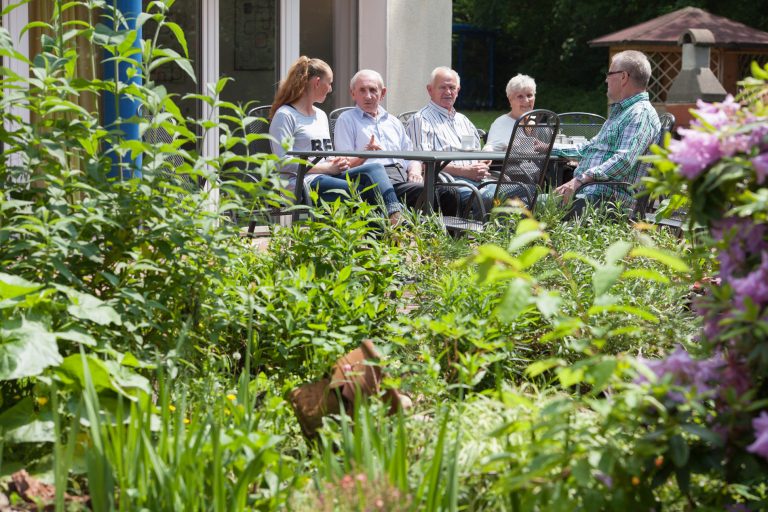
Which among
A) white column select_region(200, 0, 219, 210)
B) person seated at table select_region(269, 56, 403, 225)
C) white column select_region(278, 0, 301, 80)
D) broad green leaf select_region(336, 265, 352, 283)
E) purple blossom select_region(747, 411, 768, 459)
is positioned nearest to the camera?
purple blossom select_region(747, 411, 768, 459)

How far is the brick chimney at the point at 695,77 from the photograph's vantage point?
14.5 meters

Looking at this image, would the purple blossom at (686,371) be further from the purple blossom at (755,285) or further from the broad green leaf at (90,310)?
the broad green leaf at (90,310)

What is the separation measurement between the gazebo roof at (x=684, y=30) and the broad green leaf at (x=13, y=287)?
2100 centimetres

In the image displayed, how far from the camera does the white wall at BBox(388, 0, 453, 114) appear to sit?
939cm

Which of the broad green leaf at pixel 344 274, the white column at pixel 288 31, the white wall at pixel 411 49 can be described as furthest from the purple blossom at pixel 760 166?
the white wall at pixel 411 49

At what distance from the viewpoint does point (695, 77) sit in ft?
48.5

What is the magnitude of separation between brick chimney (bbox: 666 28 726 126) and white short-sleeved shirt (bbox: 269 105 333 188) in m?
8.26

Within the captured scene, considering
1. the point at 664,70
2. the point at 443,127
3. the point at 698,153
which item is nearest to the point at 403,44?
the point at 443,127

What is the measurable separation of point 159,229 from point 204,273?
0.18 metres

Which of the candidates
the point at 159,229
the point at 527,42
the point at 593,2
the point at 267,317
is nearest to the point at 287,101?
the point at 267,317

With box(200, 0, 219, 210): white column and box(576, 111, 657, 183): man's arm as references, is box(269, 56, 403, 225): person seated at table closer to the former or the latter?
box(576, 111, 657, 183): man's arm

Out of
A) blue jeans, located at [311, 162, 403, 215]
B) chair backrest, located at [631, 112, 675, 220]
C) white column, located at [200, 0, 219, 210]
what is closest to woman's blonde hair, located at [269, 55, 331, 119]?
blue jeans, located at [311, 162, 403, 215]

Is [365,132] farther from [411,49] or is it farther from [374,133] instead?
[411,49]

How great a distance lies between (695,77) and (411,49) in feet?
21.6
